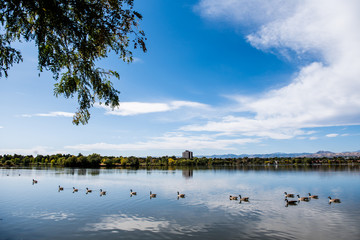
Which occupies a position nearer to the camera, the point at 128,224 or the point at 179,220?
the point at 128,224

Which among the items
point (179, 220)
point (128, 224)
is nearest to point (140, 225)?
point (128, 224)

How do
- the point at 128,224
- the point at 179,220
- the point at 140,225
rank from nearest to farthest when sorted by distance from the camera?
the point at 140,225 < the point at 128,224 < the point at 179,220

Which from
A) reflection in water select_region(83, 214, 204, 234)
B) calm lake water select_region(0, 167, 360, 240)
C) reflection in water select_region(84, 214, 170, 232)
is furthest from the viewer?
reflection in water select_region(84, 214, 170, 232)

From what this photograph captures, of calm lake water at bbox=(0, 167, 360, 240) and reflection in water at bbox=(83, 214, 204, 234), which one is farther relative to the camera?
reflection in water at bbox=(83, 214, 204, 234)

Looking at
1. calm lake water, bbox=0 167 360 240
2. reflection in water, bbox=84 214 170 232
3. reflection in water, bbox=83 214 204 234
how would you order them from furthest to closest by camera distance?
reflection in water, bbox=84 214 170 232
reflection in water, bbox=83 214 204 234
calm lake water, bbox=0 167 360 240

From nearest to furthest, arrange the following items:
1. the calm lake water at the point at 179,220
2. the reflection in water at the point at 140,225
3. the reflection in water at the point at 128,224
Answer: the calm lake water at the point at 179,220 → the reflection in water at the point at 140,225 → the reflection in water at the point at 128,224

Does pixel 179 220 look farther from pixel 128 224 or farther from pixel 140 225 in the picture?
pixel 128 224

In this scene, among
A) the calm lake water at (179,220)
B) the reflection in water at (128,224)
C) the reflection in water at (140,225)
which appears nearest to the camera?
the calm lake water at (179,220)

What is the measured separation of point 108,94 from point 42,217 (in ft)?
55.1

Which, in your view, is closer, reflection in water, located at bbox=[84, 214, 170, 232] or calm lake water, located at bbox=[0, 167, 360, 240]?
calm lake water, located at bbox=[0, 167, 360, 240]

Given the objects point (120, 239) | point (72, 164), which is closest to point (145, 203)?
point (120, 239)

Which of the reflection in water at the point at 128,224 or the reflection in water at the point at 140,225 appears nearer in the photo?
the reflection in water at the point at 140,225

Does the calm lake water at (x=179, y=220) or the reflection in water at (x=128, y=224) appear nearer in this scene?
the calm lake water at (x=179, y=220)

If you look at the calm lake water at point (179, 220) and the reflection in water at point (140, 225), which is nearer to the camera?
the calm lake water at point (179, 220)
